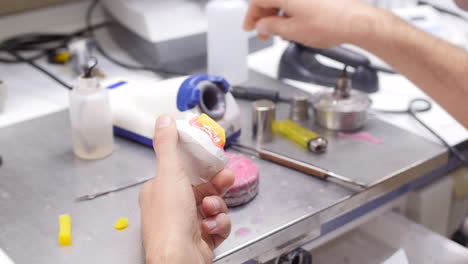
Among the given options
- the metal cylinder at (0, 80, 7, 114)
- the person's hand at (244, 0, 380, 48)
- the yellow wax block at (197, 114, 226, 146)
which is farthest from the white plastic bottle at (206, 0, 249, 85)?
the yellow wax block at (197, 114, 226, 146)

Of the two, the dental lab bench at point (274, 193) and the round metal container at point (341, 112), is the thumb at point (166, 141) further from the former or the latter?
the round metal container at point (341, 112)

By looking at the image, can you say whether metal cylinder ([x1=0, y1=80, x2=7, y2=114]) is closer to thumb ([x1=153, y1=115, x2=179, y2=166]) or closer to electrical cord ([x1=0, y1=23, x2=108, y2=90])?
electrical cord ([x1=0, y1=23, x2=108, y2=90])

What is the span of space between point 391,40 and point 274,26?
0.66 feet

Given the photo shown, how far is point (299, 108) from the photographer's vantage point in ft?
3.40

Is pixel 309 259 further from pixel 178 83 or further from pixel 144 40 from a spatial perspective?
pixel 144 40

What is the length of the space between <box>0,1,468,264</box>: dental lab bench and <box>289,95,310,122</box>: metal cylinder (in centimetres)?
3

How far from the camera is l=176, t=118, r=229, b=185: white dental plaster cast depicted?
0.67 metres

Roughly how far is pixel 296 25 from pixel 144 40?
1.31 feet

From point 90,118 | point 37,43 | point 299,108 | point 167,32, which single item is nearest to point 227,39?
point 167,32

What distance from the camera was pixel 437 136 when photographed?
996 millimetres

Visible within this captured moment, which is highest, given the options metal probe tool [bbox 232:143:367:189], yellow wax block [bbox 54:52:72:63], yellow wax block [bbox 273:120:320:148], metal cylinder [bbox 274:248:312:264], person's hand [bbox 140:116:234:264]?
person's hand [bbox 140:116:234:264]

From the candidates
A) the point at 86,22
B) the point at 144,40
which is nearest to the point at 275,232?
the point at 144,40

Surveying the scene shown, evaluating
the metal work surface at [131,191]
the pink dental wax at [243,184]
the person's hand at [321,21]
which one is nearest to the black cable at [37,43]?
the metal work surface at [131,191]

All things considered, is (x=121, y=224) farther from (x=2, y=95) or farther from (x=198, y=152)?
(x=2, y=95)
